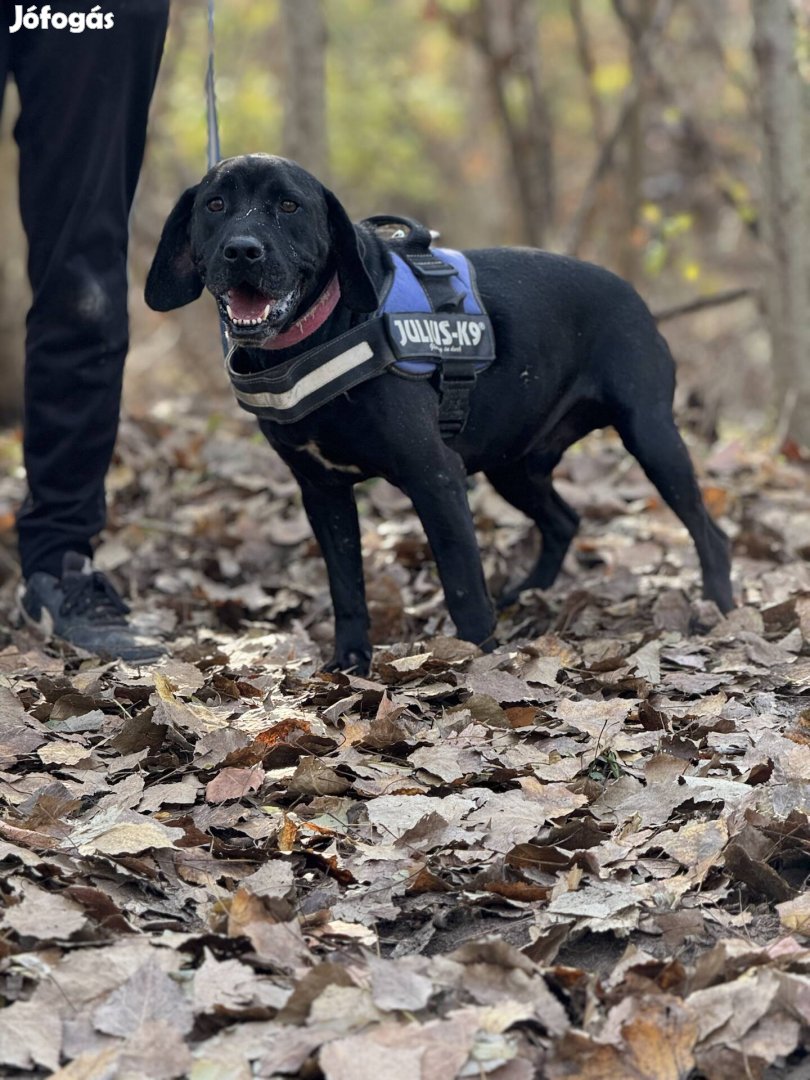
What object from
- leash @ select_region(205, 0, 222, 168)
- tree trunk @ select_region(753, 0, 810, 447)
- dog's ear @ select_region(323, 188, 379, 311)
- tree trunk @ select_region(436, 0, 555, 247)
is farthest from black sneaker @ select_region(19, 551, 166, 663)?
tree trunk @ select_region(436, 0, 555, 247)

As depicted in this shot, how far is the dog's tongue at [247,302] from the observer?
374cm

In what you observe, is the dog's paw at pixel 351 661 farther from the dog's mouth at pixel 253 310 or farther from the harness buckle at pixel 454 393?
the dog's mouth at pixel 253 310

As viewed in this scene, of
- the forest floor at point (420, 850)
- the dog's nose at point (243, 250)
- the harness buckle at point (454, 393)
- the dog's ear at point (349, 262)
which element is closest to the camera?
the forest floor at point (420, 850)

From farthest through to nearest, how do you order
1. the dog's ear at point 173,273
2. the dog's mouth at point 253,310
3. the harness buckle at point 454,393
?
the harness buckle at point 454,393, the dog's ear at point 173,273, the dog's mouth at point 253,310

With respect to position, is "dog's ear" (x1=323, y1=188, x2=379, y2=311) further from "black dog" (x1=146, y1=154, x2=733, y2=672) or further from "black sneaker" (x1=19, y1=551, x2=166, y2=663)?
"black sneaker" (x1=19, y1=551, x2=166, y2=663)

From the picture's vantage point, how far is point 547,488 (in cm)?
522

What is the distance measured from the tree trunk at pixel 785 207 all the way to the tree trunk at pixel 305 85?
8.79ft

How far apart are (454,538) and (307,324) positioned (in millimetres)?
766

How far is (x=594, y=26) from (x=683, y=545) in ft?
69.2

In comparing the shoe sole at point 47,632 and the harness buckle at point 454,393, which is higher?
the harness buckle at point 454,393

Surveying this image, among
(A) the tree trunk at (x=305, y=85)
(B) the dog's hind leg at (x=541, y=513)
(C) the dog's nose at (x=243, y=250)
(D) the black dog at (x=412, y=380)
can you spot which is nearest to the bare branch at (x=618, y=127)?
(A) the tree trunk at (x=305, y=85)

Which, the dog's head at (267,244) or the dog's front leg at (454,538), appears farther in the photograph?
the dog's front leg at (454,538)


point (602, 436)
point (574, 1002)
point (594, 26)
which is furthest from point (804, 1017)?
point (594, 26)

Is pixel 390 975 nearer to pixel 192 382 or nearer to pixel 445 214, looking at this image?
pixel 192 382
